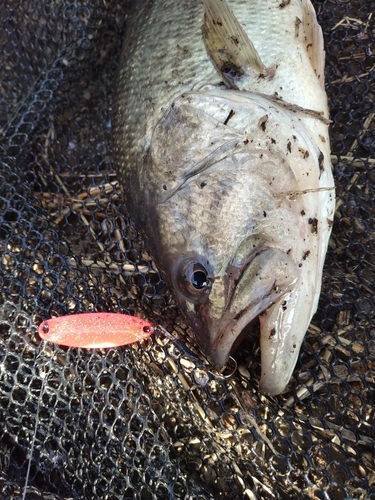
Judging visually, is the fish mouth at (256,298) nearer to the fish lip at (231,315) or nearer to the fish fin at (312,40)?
the fish lip at (231,315)

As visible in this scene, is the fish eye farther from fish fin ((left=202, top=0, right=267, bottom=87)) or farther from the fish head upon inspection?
fish fin ((left=202, top=0, right=267, bottom=87))

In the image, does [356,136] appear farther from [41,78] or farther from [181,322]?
[41,78]

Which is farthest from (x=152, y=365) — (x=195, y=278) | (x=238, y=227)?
(x=238, y=227)

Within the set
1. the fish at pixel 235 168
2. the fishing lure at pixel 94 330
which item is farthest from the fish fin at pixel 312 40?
the fishing lure at pixel 94 330

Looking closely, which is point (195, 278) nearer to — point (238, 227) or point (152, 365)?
point (238, 227)

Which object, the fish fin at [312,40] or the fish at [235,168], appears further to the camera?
the fish fin at [312,40]

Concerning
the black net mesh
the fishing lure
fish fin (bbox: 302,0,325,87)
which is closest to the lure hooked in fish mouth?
the black net mesh
